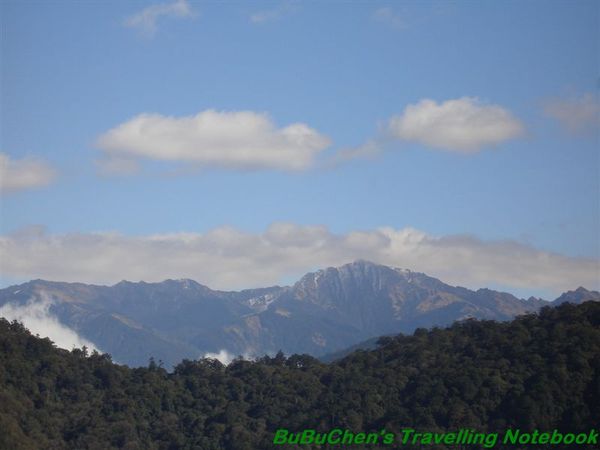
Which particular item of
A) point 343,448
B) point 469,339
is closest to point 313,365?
point 469,339

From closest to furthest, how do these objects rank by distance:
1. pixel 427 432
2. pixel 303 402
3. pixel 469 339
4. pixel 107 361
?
1. pixel 427 432
2. pixel 303 402
3. pixel 469 339
4. pixel 107 361

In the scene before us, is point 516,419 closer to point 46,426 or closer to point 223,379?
point 223,379

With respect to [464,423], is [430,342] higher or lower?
higher

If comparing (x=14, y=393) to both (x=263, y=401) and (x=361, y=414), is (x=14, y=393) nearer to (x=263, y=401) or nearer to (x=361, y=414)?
(x=263, y=401)

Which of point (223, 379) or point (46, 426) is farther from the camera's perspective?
point (223, 379)

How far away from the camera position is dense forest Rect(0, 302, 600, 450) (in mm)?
68250

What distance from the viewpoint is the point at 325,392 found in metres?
79.4

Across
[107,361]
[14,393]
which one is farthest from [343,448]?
[107,361]

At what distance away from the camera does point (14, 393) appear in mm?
74938

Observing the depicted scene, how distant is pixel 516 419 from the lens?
6738 centimetres

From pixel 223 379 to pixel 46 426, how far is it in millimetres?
18966

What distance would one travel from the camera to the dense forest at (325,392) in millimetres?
68250

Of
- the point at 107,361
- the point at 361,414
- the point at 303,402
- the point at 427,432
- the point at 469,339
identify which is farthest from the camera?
the point at 107,361

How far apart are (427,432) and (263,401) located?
61.5 feet
